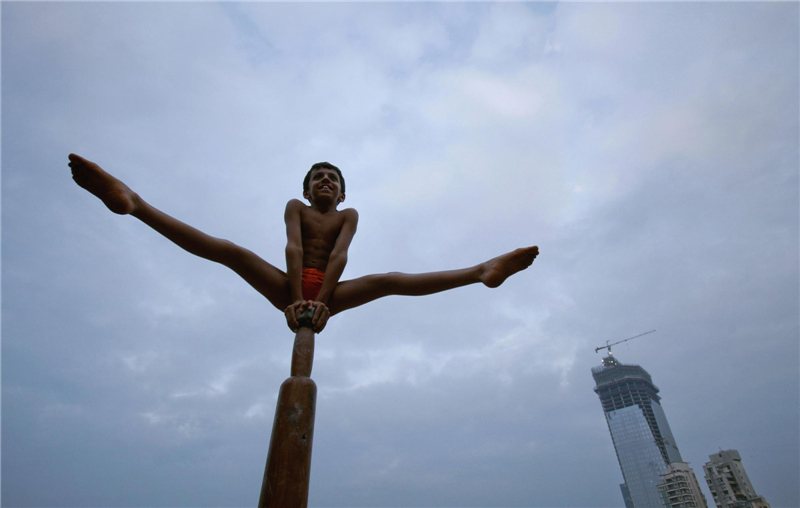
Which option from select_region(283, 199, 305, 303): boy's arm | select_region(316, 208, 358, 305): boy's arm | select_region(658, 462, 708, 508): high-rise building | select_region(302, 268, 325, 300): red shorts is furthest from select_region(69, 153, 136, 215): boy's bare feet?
select_region(658, 462, 708, 508): high-rise building

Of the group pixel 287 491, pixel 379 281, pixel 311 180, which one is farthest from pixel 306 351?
pixel 311 180

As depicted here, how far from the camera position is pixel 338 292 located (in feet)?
16.9

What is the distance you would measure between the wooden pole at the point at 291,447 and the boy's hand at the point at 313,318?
25.6 inches

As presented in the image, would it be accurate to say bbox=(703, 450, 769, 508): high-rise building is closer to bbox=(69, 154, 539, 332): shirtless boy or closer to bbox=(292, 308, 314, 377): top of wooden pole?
bbox=(69, 154, 539, 332): shirtless boy

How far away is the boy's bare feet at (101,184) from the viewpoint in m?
4.40

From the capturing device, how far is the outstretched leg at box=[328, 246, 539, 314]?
511 centimetres

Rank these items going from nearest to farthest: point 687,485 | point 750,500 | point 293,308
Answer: point 293,308, point 750,500, point 687,485

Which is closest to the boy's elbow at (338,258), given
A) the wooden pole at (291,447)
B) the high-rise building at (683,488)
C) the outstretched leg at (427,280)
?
the outstretched leg at (427,280)

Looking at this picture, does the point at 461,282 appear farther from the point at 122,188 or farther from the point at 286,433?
the point at 122,188

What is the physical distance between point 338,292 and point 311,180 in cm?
236

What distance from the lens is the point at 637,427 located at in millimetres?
167750

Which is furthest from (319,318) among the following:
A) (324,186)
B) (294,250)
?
(324,186)

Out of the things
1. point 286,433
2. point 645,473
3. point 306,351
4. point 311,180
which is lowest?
point 286,433

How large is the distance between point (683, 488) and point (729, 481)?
24.1 m
